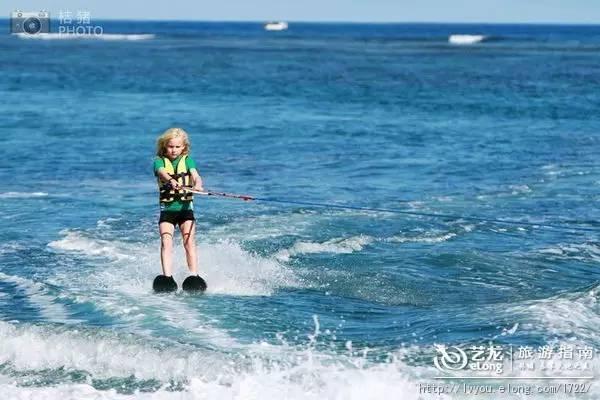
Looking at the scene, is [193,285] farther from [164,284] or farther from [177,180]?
[177,180]

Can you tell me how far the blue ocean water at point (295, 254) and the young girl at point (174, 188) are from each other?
0.47 m

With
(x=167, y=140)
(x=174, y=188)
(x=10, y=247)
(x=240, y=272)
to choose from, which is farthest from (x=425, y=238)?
(x=10, y=247)

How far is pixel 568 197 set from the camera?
17.4m

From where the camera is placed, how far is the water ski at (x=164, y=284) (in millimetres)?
10867

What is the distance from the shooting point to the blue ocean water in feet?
28.9

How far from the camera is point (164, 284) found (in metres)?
10.9

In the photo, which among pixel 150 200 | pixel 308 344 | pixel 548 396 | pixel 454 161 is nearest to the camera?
pixel 548 396

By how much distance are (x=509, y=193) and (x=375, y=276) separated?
6.37 m

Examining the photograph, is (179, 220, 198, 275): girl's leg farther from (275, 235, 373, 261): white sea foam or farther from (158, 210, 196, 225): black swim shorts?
(275, 235, 373, 261): white sea foam

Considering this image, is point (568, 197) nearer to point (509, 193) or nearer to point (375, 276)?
point (509, 193)

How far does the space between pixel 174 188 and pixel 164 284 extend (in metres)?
0.95

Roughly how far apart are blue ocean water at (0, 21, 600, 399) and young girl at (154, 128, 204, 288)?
471 millimetres

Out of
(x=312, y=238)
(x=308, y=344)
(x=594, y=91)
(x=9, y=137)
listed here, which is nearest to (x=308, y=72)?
(x=594, y=91)

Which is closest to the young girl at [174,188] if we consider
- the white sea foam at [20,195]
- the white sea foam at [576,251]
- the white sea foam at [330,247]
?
the white sea foam at [330,247]
